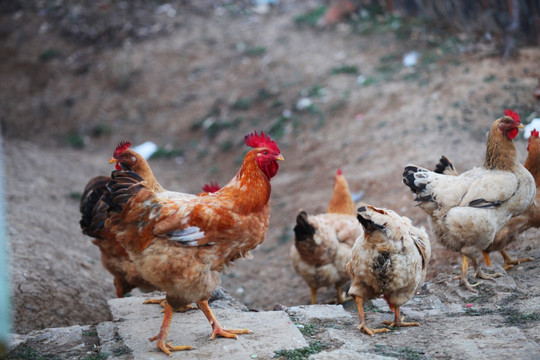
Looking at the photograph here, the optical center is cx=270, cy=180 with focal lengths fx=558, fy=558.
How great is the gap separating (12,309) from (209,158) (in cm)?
662

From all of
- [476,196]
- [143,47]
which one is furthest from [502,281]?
[143,47]

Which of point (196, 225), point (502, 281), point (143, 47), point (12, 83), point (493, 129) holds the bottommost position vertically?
point (12, 83)

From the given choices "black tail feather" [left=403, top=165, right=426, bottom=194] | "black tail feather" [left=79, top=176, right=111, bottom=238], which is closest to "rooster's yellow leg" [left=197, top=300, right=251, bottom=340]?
"black tail feather" [left=79, top=176, right=111, bottom=238]

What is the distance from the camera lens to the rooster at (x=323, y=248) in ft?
19.6

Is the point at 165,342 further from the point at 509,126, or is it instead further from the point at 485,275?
the point at 509,126

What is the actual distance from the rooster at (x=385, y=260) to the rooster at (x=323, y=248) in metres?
1.26

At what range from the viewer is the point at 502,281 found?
17.9 ft

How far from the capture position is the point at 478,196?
5.28m

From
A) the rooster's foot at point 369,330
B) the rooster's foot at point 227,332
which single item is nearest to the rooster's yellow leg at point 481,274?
the rooster's foot at point 369,330

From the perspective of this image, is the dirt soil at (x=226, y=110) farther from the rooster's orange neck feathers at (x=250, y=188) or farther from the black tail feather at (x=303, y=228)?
the rooster's orange neck feathers at (x=250, y=188)

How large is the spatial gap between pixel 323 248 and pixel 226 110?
7396mm

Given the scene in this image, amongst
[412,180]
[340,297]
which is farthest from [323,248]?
[412,180]

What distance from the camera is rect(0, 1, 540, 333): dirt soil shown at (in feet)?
24.0

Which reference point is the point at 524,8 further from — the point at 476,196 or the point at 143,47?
the point at 143,47
